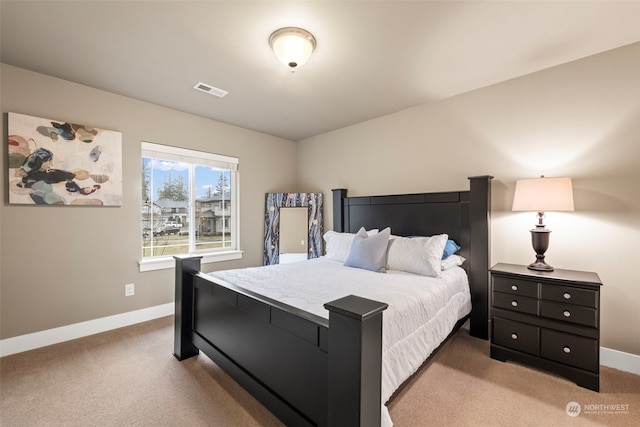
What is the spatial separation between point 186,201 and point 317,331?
300 cm

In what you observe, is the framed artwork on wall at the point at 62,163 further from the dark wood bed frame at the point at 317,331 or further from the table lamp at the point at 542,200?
the table lamp at the point at 542,200

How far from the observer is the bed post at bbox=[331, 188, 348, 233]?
159 inches

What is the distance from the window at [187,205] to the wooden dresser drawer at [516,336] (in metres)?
3.20

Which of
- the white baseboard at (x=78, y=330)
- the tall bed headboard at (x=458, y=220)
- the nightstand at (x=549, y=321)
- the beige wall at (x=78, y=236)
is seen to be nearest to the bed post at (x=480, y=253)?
the tall bed headboard at (x=458, y=220)

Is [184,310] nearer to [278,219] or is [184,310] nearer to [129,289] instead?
[129,289]

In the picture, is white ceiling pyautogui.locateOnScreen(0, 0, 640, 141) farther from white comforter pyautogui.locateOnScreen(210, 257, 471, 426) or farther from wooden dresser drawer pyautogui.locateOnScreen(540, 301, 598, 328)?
wooden dresser drawer pyautogui.locateOnScreen(540, 301, 598, 328)

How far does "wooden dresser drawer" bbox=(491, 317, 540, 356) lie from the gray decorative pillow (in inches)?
40.8

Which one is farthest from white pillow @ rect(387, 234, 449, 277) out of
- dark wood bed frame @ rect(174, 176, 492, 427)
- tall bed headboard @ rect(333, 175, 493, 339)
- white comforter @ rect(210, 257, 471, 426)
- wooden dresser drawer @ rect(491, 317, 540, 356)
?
wooden dresser drawer @ rect(491, 317, 540, 356)

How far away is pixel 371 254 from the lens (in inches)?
108

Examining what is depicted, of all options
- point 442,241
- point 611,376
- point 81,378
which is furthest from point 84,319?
point 611,376

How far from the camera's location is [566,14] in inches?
70.4

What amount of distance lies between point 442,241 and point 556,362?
3.89 ft

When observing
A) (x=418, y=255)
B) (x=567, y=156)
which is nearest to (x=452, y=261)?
(x=418, y=255)

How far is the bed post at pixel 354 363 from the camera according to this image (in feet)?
3.53
